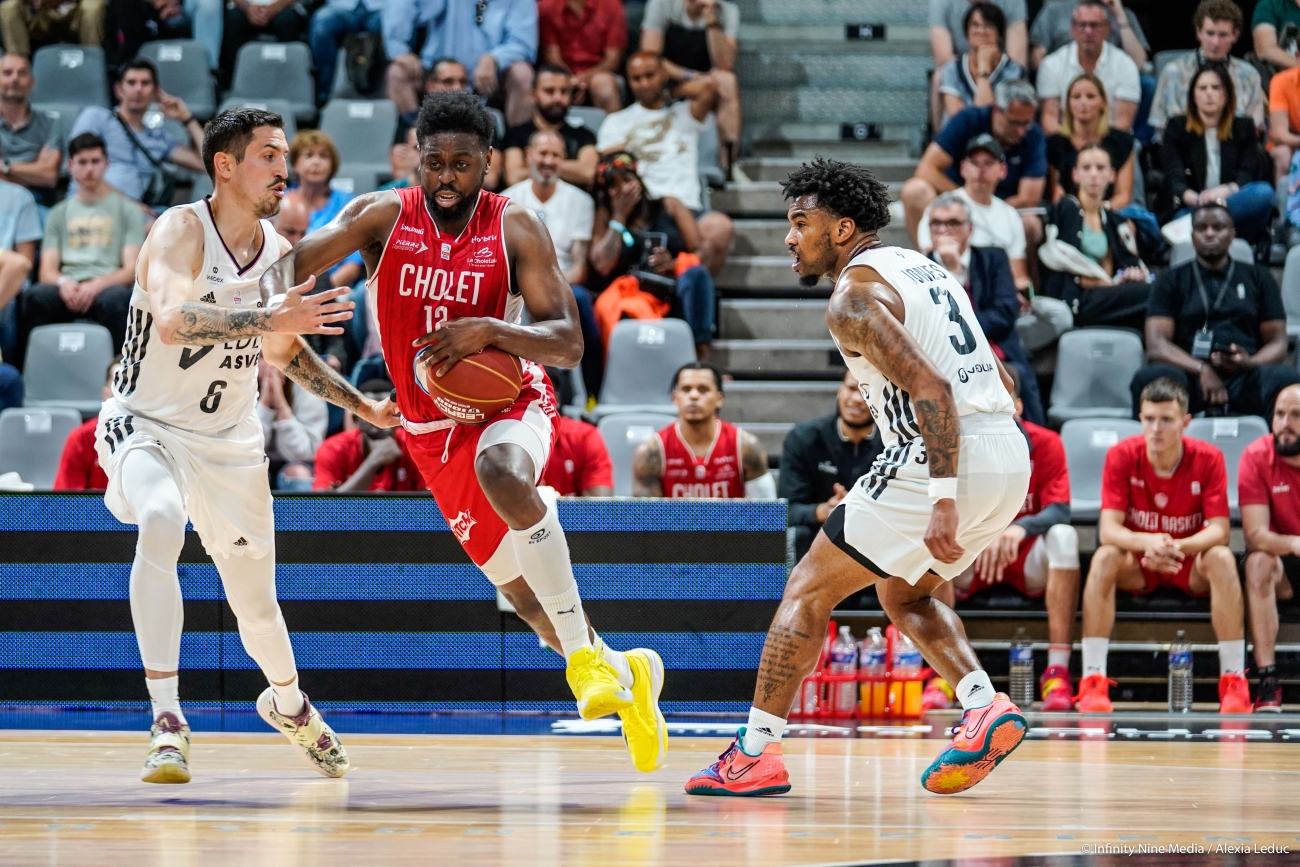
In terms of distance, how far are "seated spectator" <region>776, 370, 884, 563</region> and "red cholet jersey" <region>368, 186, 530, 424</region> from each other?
3432mm

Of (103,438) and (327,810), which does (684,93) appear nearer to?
(103,438)

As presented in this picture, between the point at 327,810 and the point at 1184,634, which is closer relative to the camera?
the point at 327,810

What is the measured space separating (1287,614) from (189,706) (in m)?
5.24

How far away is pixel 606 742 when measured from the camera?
607cm

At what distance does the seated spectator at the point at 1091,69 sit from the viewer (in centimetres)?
1033

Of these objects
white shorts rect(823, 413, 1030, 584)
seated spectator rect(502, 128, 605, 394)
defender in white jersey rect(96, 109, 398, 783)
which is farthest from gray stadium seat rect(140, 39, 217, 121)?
white shorts rect(823, 413, 1030, 584)

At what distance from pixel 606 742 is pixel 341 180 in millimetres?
5110

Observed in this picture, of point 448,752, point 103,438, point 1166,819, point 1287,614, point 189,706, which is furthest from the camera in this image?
point 1287,614

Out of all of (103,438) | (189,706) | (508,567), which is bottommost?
(189,706)

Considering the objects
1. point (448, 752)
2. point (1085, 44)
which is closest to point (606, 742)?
point (448, 752)

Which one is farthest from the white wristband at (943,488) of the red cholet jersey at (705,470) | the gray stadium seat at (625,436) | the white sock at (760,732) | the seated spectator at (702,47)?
the seated spectator at (702,47)

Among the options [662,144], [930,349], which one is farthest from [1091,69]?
[930,349]

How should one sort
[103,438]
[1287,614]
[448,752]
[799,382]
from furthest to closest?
1. [799,382]
2. [1287,614]
3. [448,752]
4. [103,438]

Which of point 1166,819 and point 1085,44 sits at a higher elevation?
point 1085,44
